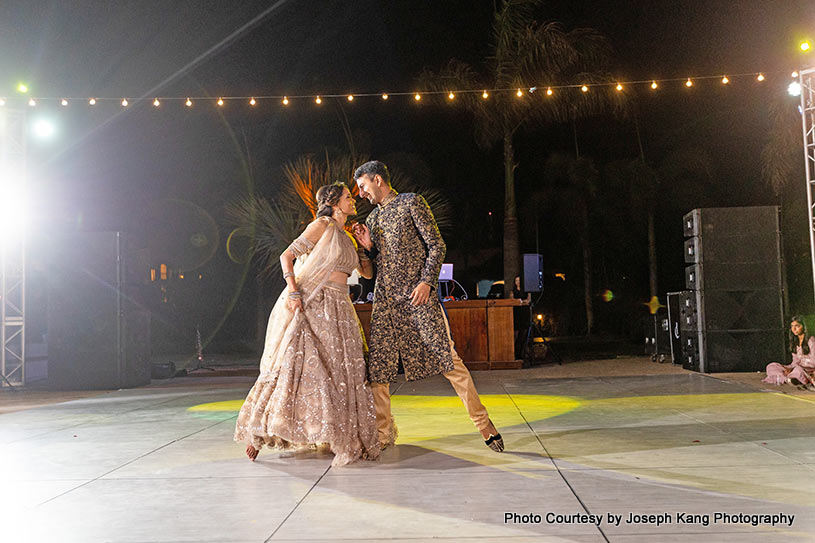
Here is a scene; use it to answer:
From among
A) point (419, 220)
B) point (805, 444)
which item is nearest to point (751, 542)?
point (805, 444)

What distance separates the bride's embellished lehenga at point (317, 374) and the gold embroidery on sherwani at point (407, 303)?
0.16 metres

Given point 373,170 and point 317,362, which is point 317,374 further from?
point 373,170

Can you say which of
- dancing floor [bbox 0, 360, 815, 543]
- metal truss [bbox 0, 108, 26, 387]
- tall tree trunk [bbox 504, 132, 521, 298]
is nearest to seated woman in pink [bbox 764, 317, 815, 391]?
dancing floor [bbox 0, 360, 815, 543]

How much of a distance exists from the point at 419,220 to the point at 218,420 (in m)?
2.79

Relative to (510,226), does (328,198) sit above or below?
below

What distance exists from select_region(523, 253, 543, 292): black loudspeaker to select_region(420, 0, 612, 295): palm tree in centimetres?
373

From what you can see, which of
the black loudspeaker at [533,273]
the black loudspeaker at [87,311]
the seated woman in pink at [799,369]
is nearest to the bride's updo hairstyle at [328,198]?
the seated woman in pink at [799,369]

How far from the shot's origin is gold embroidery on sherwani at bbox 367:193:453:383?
13.4ft

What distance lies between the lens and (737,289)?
9.23 metres

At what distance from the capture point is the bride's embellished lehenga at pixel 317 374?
12.5ft

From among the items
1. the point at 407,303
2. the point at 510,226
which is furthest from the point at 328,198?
the point at 510,226

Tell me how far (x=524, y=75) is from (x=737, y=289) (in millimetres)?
8452

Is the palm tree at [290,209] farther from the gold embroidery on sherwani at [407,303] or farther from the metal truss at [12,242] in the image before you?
the gold embroidery on sherwani at [407,303]

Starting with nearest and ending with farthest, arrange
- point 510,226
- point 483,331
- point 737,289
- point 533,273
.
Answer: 1. point 737,289
2. point 483,331
3. point 533,273
4. point 510,226
